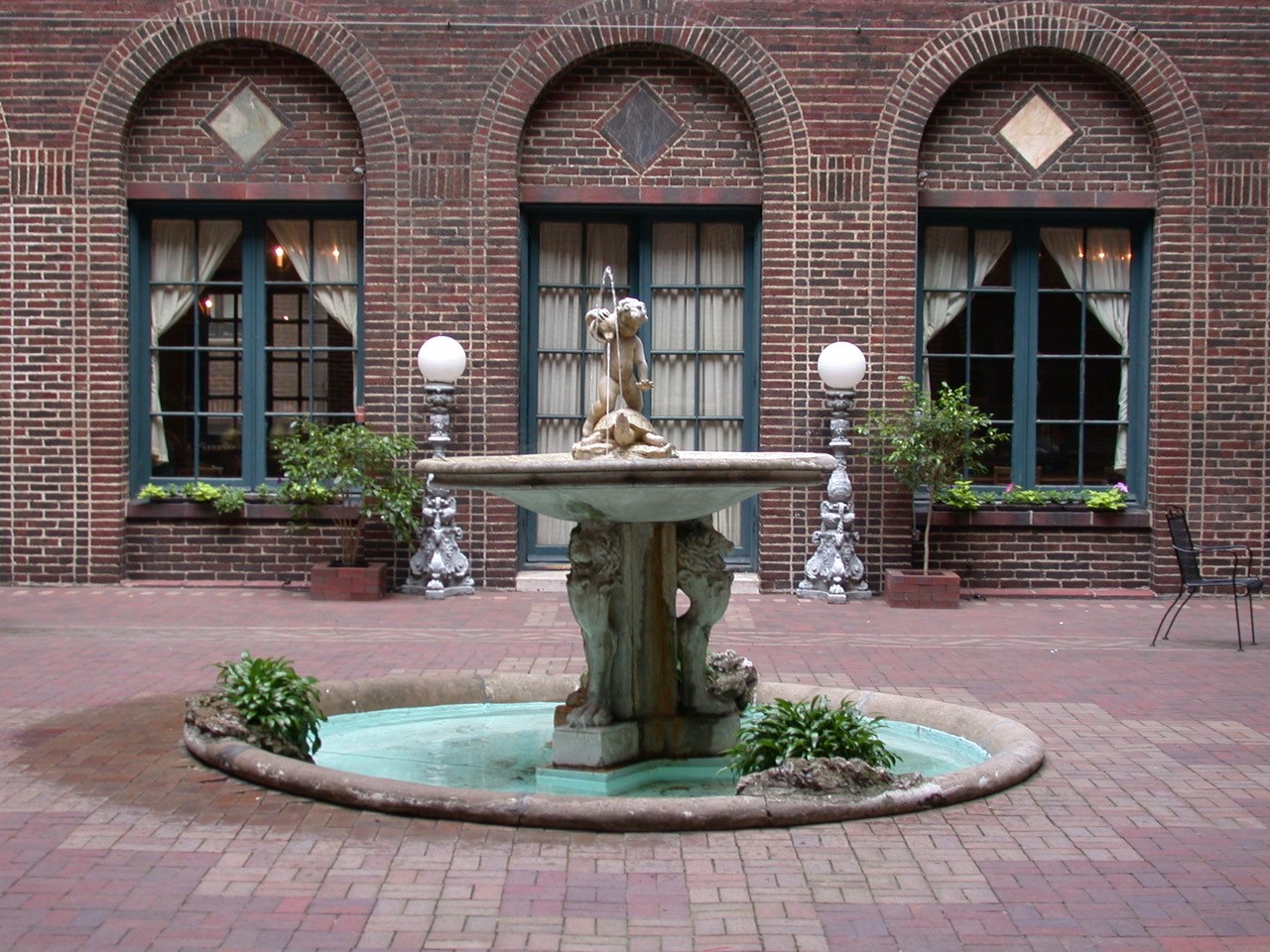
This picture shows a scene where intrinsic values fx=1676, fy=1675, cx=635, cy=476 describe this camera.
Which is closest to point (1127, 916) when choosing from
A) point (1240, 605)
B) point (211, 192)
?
point (1240, 605)

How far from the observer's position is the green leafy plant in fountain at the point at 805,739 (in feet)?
22.1

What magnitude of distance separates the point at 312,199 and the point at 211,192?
0.88m

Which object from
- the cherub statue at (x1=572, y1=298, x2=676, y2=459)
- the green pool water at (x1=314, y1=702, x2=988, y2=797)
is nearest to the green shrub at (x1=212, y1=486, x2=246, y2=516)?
the green pool water at (x1=314, y1=702, x2=988, y2=797)

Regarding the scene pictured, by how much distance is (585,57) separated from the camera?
47.3 feet

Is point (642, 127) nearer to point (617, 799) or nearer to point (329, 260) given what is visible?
point (329, 260)

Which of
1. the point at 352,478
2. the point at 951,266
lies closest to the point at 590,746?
the point at 352,478

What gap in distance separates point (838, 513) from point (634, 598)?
6.66 m

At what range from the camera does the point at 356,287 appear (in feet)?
49.0

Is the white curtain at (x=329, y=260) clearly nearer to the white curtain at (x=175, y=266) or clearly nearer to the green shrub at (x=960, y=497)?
the white curtain at (x=175, y=266)

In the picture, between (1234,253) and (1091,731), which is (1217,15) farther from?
(1091,731)

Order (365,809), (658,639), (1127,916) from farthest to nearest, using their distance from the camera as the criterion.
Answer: (658,639) → (365,809) → (1127,916)

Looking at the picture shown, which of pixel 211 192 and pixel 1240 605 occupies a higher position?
pixel 211 192

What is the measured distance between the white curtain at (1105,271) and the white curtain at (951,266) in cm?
50

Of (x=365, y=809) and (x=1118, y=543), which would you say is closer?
(x=365, y=809)
